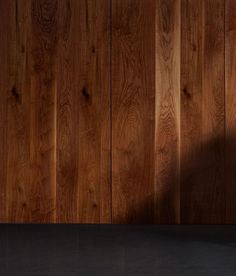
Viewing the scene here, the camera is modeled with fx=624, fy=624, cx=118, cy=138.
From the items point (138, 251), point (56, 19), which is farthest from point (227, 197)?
point (56, 19)

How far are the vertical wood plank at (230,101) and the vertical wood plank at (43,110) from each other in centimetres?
85

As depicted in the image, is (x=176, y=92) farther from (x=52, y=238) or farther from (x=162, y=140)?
(x=52, y=238)

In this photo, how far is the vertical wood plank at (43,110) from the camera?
3127 mm

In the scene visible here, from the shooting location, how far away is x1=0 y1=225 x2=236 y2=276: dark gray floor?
2.14 metres

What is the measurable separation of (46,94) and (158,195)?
2.47 feet

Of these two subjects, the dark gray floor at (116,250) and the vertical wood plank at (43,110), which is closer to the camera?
the dark gray floor at (116,250)

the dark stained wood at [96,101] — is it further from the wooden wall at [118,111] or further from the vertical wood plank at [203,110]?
the vertical wood plank at [203,110]

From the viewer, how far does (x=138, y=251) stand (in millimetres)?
2482

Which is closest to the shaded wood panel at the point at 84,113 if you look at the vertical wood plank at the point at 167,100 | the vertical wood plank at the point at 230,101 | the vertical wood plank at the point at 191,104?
the vertical wood plank at the point at 167,100

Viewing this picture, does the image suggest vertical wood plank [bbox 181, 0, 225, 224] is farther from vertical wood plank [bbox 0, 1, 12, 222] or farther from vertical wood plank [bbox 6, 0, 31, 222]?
vertical wood plank [bbox 0, 1, 12, 222]

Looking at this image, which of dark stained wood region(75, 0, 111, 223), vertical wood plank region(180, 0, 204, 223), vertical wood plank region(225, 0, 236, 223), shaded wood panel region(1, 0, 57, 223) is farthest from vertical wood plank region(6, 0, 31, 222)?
vertical wood plank region(225, 0, 236, 223)

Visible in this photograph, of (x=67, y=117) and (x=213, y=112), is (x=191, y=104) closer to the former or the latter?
(x=213, y=112)

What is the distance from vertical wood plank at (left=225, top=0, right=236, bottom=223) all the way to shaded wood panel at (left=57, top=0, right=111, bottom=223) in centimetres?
59

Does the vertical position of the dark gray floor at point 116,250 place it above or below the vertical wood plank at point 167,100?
below
